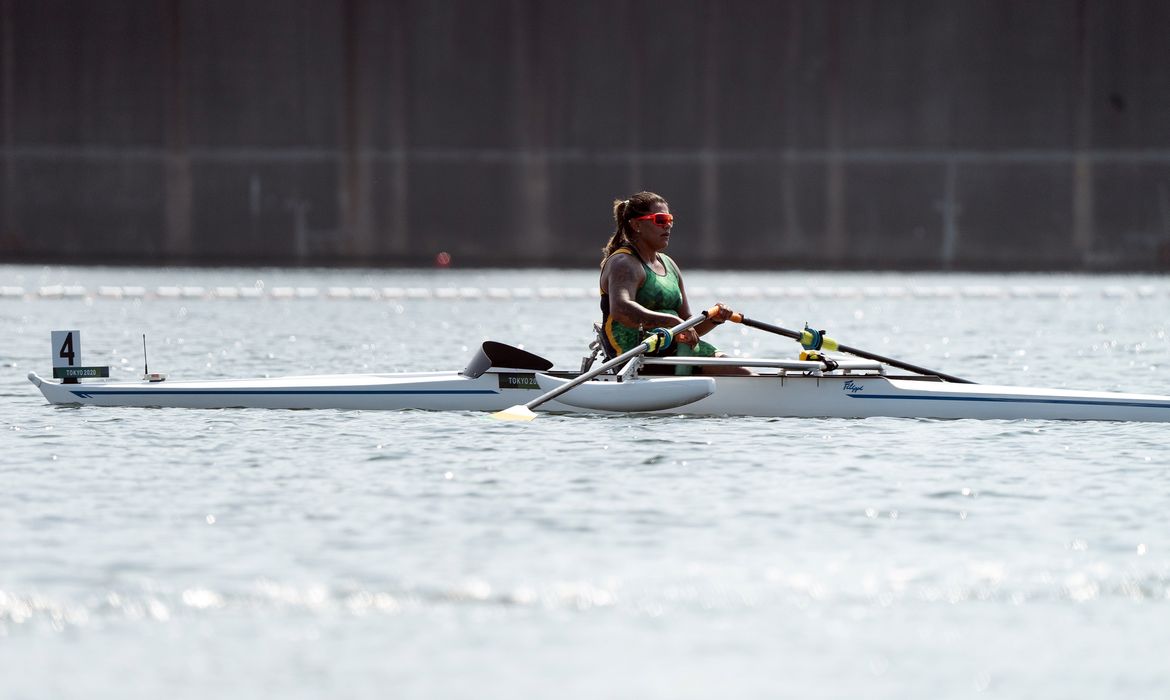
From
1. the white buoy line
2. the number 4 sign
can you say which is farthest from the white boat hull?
the white buoy line

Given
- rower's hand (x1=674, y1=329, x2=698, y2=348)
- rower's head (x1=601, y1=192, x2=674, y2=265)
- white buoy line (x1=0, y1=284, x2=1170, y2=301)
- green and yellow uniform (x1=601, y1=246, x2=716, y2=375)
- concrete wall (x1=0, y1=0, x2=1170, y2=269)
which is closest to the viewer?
rower's hand (x1=674, y1=329, x2=698, y2=348)

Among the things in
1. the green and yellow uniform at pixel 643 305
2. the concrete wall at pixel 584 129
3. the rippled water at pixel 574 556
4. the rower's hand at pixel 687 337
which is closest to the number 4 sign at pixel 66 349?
the rippled water at pixel 574 556

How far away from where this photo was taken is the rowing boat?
10.5 m

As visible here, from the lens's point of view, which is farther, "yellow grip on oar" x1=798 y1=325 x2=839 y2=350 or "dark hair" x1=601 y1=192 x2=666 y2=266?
"dark hair" x1=601 y1=192 x2=666 y2=266

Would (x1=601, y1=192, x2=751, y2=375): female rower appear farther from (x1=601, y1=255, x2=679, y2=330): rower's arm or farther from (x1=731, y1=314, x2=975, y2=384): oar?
(x1=731, y1=314, x2=975, y2=384): oar

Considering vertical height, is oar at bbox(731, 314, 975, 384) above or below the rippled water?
above

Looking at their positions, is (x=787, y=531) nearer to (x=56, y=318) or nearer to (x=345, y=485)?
(x=345, y=485)

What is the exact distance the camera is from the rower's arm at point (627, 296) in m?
10.6

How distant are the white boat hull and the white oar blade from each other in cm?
31

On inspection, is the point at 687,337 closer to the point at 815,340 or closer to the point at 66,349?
the point at 815,340

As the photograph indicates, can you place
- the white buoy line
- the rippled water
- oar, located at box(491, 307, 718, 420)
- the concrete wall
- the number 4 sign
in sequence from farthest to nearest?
the concrete wall
the white buoy line
the number 4 sign
oar, located at box(491, 307, 718, 420)
the rippled water

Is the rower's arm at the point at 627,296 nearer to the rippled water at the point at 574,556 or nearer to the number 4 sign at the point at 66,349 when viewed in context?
the rippled water at the point at 574,556

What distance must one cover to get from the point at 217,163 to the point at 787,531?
88.4 ft

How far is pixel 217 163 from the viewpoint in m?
32.6
